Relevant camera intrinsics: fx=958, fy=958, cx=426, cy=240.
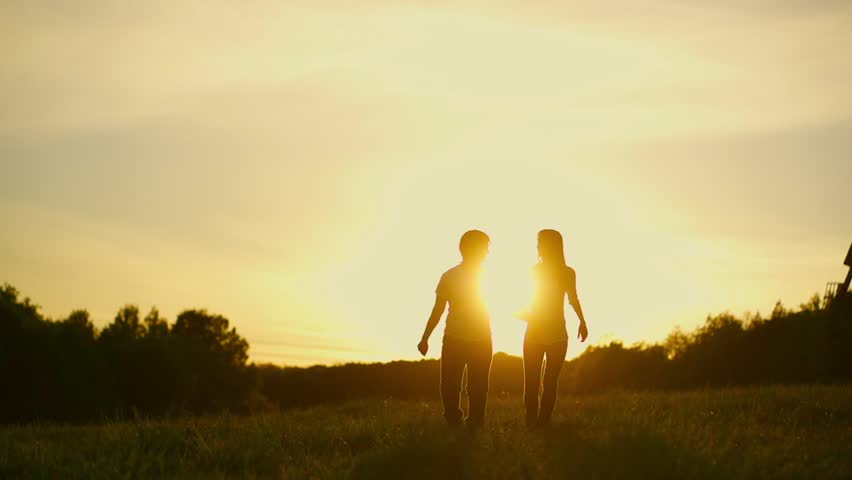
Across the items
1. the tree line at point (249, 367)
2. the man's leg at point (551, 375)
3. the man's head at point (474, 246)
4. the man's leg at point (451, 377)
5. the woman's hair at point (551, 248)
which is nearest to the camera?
the man's leg at point (451, 377)

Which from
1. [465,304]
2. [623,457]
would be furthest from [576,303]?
[623,457]

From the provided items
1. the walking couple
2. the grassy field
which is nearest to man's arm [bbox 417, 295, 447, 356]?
the walking couple

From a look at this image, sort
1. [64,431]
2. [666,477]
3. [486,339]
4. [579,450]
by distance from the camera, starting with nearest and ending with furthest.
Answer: [666,477] → [579,450] → [486,339] → [64,431]

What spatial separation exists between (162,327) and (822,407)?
70042mm

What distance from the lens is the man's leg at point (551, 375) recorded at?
13.2 metres

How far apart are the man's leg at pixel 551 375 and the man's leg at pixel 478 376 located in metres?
0.92

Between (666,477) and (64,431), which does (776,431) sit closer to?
(666,477)

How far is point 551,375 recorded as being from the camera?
13.2m

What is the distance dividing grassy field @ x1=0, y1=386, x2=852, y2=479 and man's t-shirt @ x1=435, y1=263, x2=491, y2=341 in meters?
1.20

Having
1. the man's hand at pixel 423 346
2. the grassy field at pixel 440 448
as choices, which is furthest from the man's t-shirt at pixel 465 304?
the grassy field at pixel 440 448

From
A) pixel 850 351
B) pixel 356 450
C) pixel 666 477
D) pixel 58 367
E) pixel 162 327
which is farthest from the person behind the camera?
pixel 162 327

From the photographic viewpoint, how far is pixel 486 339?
1278 cm

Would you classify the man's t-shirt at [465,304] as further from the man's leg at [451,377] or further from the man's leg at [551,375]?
the man's leg at [551,375]

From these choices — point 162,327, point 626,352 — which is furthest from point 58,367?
point 626,352
